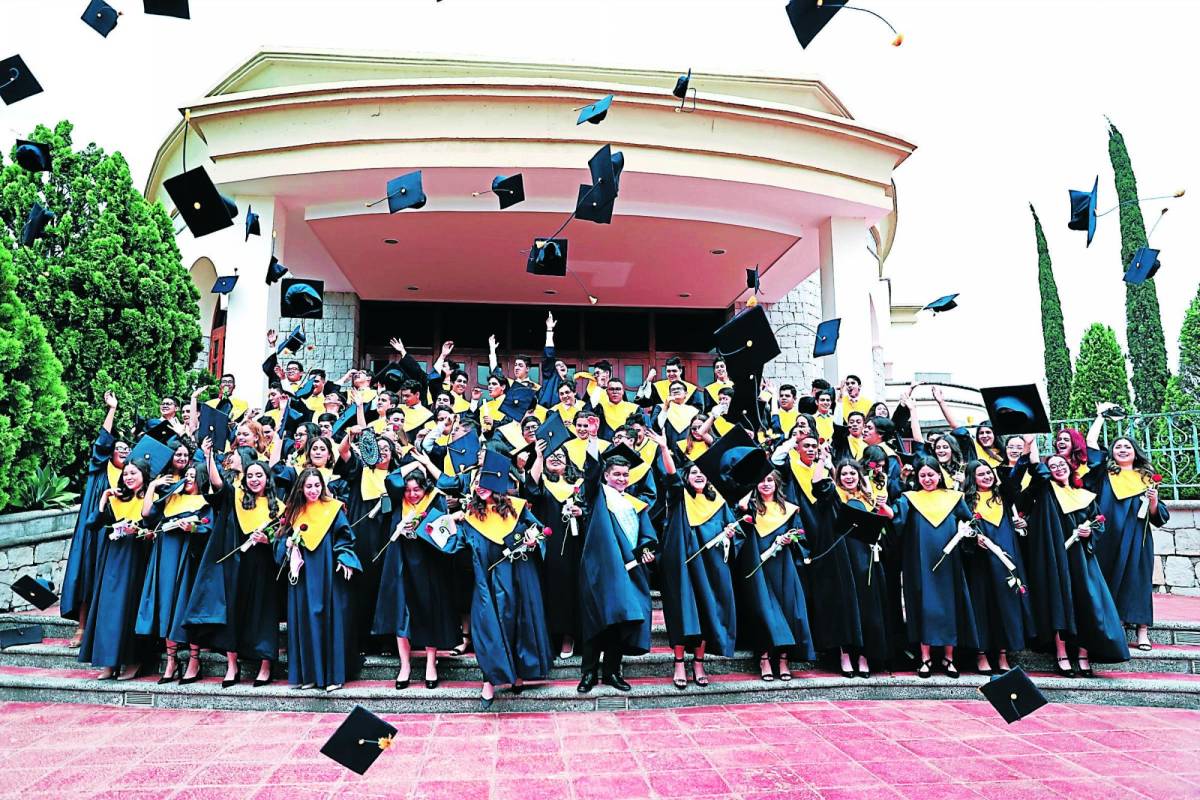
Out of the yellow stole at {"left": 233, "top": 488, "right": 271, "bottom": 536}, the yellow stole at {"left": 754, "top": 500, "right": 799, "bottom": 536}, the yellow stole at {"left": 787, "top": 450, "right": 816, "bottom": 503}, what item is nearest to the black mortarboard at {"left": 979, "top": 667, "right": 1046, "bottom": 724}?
the yellow stole at {"left": 754, "top": 500, "right": 799, "bottom": 536}

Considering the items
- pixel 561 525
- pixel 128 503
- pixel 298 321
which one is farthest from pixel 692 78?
pixel 128 503

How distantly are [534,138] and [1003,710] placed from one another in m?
7.59

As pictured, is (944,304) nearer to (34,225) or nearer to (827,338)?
(827,338)

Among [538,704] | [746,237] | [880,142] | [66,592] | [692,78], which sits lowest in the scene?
[538,704]

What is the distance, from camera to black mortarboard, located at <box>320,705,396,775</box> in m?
3.25

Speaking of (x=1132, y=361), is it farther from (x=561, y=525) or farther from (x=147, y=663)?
(x=147, y=663)

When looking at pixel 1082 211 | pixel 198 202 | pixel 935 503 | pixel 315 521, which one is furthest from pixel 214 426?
pixel 1082 211

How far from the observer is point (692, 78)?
11.4 m

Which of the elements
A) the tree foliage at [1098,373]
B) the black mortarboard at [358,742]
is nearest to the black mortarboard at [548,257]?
the black mortarboard at [358,742]

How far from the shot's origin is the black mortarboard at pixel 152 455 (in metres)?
5.25

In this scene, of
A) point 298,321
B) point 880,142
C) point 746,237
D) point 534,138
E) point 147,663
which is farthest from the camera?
point 298,321

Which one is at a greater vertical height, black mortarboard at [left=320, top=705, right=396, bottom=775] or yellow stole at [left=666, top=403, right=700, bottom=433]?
yellow stole at [left=666, top=403, right=700, bottom=433]

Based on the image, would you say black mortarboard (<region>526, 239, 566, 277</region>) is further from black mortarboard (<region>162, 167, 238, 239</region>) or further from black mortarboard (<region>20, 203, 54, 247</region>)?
black mortarboard (<region>20, 203, 54, 247</region>)

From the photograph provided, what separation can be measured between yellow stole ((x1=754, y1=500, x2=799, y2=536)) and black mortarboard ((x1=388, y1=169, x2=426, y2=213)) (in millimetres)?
5165
